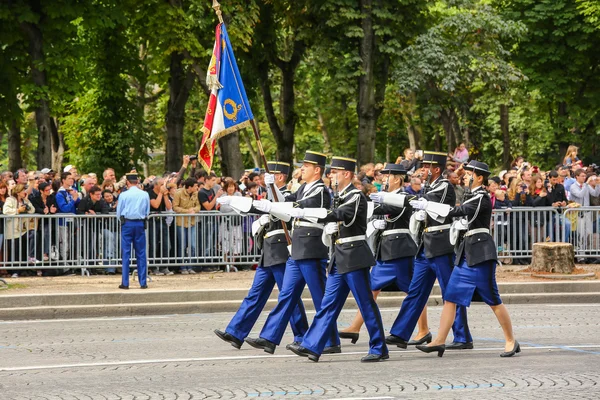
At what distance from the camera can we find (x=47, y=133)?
94.3ft

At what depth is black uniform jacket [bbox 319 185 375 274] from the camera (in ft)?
38.5

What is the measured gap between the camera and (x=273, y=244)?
1291 cm

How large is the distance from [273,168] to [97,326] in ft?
11.5

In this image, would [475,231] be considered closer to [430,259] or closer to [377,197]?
[430,259]

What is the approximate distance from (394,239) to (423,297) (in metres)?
0.79

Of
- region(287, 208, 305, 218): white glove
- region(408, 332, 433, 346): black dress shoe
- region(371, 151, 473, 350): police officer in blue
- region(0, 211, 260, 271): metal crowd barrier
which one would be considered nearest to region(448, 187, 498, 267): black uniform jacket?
region(371, 151, 473, 350): police officer in blue

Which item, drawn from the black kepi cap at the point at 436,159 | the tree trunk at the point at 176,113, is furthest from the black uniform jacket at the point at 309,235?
the tree trunk at the point at 176,113

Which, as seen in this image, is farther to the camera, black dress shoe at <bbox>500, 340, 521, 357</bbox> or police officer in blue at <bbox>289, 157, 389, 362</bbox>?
black dress shoe at <bbox>500, 340, 521, 357</bbox>

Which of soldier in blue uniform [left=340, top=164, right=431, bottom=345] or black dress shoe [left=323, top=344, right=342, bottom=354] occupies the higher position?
soldier in blue uniform [left=340, top=164, right=431, bottom=345]

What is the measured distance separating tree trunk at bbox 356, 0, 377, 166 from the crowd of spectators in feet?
28.9

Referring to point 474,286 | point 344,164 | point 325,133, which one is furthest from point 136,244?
point 325,133

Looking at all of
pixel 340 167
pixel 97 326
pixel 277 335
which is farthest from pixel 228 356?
pixel 97 326

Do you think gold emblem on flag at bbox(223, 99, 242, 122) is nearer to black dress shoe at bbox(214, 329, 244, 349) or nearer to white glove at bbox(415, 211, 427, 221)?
white glove at bbox(415, 211, 427, 221)

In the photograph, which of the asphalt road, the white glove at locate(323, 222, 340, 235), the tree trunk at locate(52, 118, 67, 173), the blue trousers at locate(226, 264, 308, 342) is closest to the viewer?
the asphalt road
